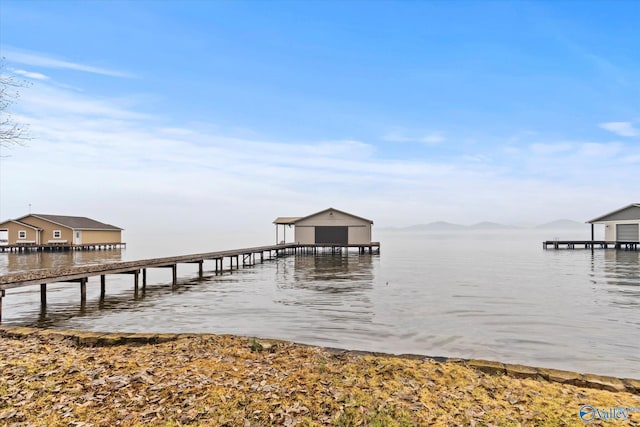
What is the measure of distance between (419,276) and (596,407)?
2484 cm

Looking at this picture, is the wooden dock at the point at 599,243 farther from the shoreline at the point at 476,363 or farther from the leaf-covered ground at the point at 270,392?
the leaf-covered ground at the point at 270,392

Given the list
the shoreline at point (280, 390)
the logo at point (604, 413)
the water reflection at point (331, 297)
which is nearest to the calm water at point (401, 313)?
the water reflection at point (331, 297)

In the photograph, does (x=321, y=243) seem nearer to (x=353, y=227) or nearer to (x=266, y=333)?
(x=353, y=227)

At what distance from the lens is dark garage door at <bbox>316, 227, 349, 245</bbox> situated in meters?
54.1

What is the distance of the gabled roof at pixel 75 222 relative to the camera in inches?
2518

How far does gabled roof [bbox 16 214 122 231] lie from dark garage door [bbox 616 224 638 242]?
258 ft

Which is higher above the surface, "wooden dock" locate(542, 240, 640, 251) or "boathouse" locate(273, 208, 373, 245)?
"boathouse" locate(273, 208, 373, 245)

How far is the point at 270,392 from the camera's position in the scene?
5.36 metres

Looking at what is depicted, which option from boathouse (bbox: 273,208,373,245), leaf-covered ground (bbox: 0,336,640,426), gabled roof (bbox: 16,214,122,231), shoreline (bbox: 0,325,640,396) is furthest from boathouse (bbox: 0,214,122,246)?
leaf-covered ground (bbox: 0,336,640,426)

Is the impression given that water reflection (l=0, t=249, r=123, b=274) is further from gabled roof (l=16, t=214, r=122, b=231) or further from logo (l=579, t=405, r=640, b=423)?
logo (l=579, t=405, r=640, b=423)

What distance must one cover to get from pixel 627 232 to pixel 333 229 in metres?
39.7

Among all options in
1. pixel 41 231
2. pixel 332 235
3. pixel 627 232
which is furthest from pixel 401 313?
pixel 41 231

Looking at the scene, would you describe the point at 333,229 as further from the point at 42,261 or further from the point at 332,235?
the point at 42,261

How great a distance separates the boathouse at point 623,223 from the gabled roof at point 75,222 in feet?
252
